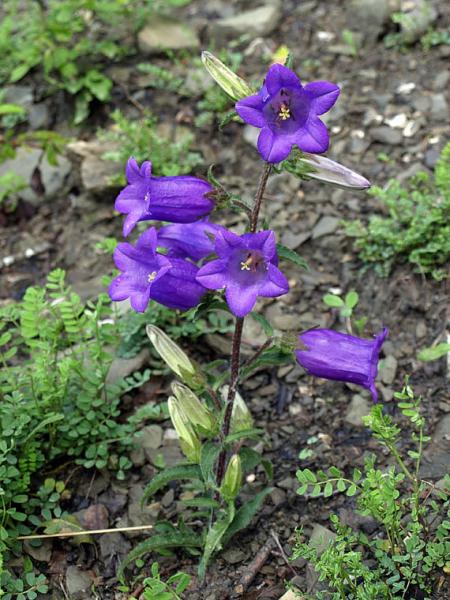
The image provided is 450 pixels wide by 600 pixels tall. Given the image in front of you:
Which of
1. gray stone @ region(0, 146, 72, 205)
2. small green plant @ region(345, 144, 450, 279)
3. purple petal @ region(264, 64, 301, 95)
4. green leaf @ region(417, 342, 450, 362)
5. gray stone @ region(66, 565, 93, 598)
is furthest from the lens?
gray stone @ region(0, 146, 72, 205)

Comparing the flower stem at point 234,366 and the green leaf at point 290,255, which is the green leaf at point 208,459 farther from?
the green leaf at point 290,255

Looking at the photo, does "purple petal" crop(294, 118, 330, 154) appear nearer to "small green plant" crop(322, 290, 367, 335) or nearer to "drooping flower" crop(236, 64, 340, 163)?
"drooping flower" crop(236, 64, 340, 163)

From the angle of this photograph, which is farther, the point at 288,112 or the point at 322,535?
the point at 322,535

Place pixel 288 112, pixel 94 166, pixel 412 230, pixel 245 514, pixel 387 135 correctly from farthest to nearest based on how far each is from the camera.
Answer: pixel 94 166
pixel 387 135
pixel 412 230
pixel 245 514
pixel 288 112

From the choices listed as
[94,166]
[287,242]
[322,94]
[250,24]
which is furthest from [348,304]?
[250,24]

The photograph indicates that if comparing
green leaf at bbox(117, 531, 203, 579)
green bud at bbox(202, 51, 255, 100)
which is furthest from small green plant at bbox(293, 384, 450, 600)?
green bud at bbox(202, 51, 255, 100)

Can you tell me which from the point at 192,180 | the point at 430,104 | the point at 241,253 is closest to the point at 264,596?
the point at 241,253

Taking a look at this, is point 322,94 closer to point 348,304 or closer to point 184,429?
point 184,429
